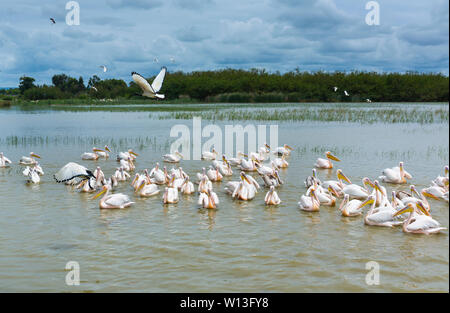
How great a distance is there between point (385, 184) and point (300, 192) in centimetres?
221

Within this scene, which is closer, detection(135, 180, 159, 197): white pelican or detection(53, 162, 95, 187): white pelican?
detection(135, 180, 159, 197): white pelican

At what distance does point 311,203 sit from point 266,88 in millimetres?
66460

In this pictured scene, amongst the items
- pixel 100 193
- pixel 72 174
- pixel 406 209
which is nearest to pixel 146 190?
pixel 100 193

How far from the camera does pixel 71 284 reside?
228 inches

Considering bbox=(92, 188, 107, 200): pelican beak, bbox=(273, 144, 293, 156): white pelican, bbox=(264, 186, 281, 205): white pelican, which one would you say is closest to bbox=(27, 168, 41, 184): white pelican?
bbox=(92, 188, 107, 200): pelican beak

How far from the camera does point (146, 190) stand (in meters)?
10.2

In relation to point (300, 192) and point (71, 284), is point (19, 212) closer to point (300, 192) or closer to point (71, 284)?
point (71, 284)

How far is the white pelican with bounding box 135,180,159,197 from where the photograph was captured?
10188mm

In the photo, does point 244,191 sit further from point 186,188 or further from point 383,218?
point 383,218

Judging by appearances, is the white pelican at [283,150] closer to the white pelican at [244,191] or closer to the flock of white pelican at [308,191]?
the flock of white pelican at [308,191]

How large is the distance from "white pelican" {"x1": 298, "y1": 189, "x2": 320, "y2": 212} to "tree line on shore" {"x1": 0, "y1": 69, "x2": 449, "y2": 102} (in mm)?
53188

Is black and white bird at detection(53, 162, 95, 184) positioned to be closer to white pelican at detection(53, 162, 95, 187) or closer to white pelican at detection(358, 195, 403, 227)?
white pelican at detection(53, 162, 95, 187)

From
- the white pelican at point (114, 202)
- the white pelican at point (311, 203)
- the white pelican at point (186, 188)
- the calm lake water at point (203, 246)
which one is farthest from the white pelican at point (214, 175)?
the white pelican at point (311, 203)
